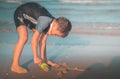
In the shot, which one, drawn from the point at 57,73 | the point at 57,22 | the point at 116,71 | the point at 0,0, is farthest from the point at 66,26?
the point at 0,0

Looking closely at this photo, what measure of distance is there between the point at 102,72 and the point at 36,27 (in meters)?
1.32

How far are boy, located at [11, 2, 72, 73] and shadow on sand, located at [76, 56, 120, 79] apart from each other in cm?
74

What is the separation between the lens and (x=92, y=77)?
538 centimetres

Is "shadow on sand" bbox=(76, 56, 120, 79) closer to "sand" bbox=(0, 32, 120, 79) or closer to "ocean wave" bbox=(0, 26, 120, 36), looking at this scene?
"sand" bbox=(0, 32, 120, 79)

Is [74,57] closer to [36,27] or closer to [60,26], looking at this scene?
[36,27]

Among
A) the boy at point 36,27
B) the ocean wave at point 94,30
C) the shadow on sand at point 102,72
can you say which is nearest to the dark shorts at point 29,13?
the boy at point 36,27

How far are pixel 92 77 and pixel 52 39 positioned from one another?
3117mm

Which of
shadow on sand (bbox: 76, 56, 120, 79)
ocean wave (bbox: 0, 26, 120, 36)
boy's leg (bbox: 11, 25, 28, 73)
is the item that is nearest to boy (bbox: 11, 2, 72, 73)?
boy's leg (bbox: 11, 25, 28, 73)

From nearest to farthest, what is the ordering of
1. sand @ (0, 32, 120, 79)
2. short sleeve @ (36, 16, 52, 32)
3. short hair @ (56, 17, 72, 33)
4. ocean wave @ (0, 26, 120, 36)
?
short hair @ (56, 17, 72, 33), short sleeve @ (36, 16, 52, 32), sand @ (0, 32, 120, 79), ocean wave @ (0, 26, 120, 36)

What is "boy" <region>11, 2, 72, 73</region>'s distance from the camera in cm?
527

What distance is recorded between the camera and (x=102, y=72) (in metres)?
5.60

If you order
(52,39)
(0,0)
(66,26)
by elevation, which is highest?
(66,26)

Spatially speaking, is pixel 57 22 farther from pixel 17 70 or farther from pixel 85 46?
pixel 85 46

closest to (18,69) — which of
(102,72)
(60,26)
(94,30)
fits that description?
(60,26)
